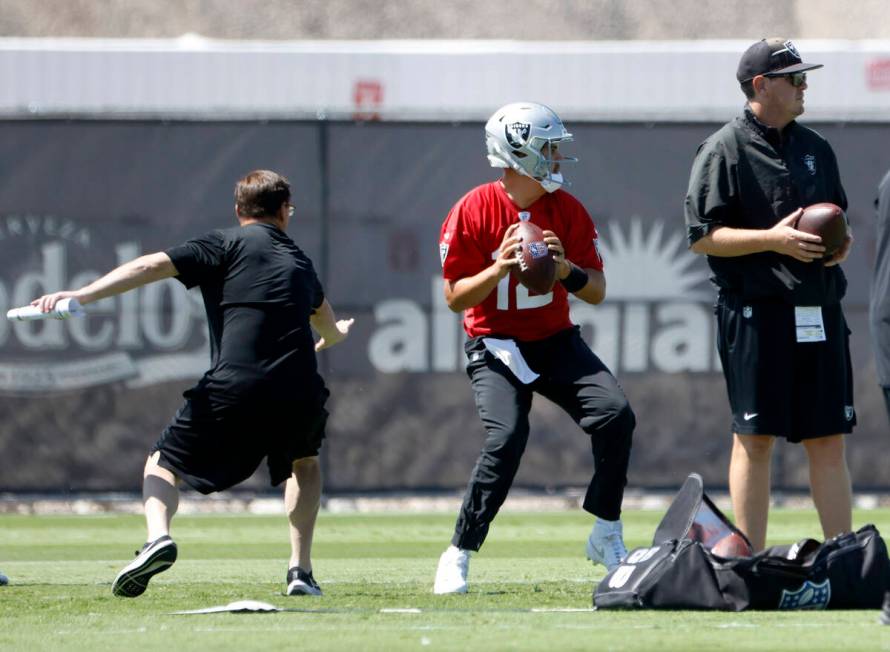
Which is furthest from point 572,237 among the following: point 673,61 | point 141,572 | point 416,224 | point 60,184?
point 673,61

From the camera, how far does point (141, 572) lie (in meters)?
6.58

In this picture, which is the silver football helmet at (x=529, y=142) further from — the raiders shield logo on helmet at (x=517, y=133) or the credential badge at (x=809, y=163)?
the credential badge at (x=809, y=163)

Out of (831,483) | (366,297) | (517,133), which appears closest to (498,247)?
(517,133)

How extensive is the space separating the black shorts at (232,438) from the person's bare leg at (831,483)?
2.01m

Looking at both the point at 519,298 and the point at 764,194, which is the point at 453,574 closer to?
the point at 519,298

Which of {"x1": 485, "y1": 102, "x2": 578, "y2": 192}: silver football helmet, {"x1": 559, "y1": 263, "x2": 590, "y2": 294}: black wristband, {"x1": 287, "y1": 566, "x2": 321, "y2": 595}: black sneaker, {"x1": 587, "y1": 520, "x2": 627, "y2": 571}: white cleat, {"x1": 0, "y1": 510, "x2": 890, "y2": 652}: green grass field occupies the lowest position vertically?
{"x1": 0, "y1": 510, "x2": 890, "y2": 652}: green grass field

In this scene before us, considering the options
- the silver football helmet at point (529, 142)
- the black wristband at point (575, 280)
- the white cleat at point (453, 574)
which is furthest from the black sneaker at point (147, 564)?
the silver football helmet at point (529, 142)

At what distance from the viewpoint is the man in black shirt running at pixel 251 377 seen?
701 centimetres

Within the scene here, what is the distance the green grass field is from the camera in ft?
18.7

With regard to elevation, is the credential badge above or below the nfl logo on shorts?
above

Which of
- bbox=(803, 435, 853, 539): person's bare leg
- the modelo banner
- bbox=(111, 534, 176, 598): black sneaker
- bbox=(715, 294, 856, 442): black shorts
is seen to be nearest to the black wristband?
bbox=(715, 294, 856, 442): black shorts

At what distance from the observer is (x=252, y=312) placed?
7.10 metres

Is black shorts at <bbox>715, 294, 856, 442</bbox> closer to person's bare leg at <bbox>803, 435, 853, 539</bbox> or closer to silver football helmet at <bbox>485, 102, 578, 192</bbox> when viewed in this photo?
person's bare leg at <bbox>803, 435, 853, 539</bbox>

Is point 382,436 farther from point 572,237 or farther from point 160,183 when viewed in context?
point 572,237
